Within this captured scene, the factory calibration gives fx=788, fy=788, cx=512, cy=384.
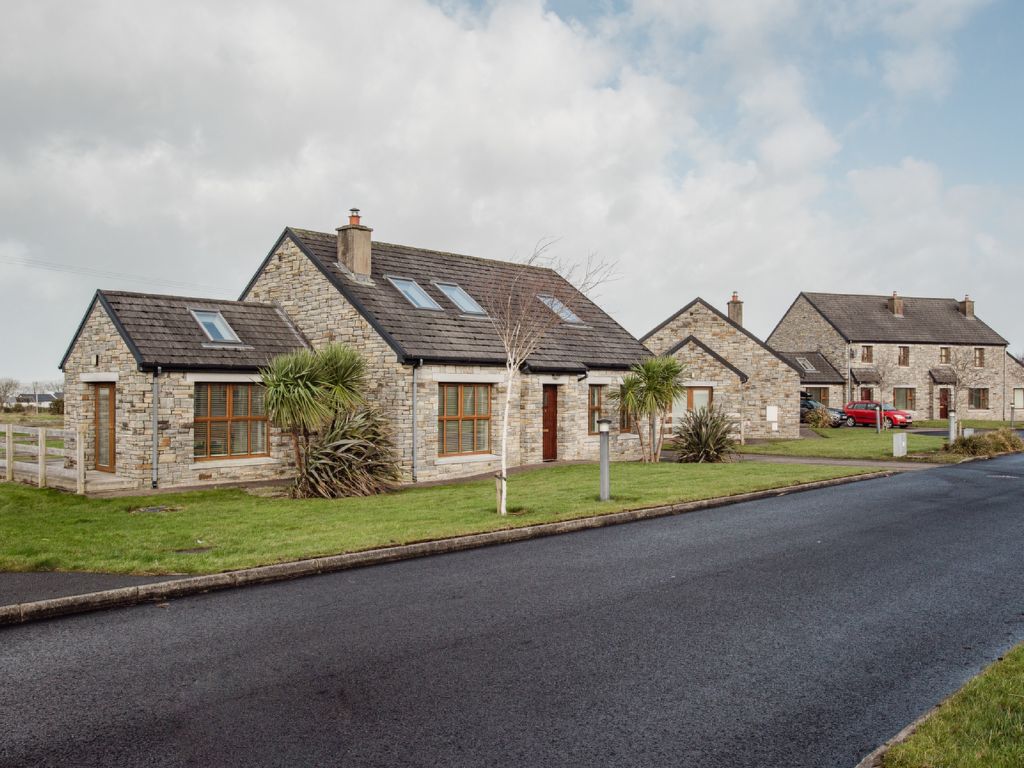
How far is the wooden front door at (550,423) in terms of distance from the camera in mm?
23219

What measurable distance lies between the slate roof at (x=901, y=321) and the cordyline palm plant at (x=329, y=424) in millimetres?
46236

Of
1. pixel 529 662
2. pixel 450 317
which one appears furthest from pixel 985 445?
pixel 529 662

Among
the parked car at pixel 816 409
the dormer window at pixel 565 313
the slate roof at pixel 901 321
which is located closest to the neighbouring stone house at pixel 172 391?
the dormer window at pixel 565 313

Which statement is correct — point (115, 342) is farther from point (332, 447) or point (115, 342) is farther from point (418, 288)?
point (418, 288)

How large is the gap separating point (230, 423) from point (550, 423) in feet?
29.7

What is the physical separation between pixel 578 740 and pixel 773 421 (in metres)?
33.5

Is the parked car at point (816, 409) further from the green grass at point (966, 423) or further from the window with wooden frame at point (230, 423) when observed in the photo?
the window with wooden frame at point (230, 423)

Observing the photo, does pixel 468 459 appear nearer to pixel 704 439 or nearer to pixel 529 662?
pixel 704 439

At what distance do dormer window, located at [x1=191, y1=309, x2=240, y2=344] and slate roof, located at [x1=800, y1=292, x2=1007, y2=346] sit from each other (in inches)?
1834

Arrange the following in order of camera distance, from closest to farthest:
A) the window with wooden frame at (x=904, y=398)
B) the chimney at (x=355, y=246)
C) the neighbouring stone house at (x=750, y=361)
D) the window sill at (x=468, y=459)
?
the window sill at (x=468, y=459) < the chimney at (x=355, y=246) < the neighbouring stone house at (x=750, y=361) < the window with wooden frame at (x=904, y=398)

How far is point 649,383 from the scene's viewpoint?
23734 mm

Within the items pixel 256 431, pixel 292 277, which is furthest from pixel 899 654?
pixel 292 277

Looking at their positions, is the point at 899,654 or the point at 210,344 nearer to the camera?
the point at 899,654

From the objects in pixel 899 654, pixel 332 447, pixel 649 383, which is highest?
pixel 649 383
